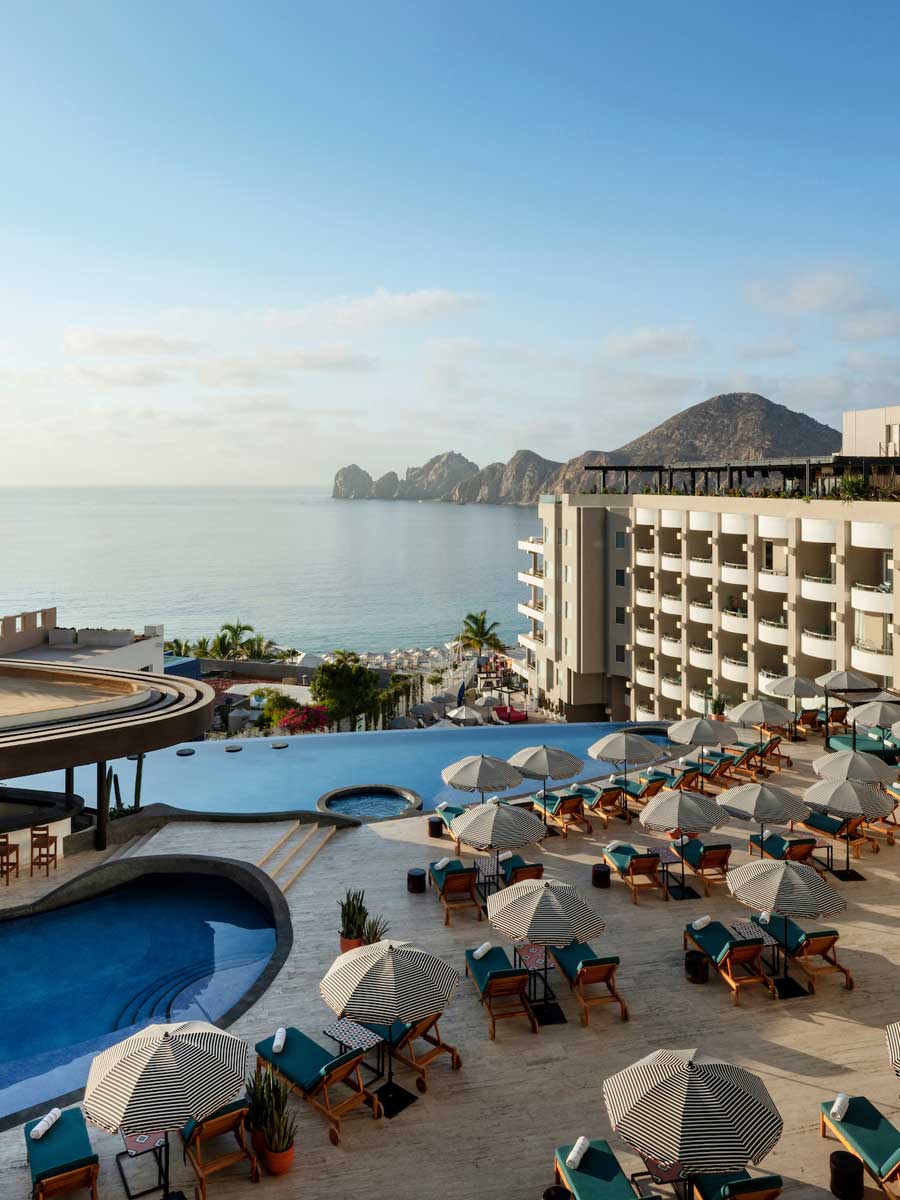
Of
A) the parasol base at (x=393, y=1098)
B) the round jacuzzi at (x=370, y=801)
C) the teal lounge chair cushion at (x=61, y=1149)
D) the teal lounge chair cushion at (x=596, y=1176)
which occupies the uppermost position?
the teal lounge chair cushion at (x=61, y=1149)

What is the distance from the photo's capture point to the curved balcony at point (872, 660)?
1235 inches

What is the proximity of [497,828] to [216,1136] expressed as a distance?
25.1 feet

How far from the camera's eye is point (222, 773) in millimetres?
27219

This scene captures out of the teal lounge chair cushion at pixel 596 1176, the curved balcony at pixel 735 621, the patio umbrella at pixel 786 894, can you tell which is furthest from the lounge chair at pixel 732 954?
the curved balcony at pixel 735 621

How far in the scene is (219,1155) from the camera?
9.62 m

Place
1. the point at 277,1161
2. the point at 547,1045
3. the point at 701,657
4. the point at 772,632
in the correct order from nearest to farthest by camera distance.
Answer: the point at 277,1161 → the point at 547,1045 → the point at 772,632 → the point at 701,657

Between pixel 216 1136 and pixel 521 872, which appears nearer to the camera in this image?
pixel 216 1136

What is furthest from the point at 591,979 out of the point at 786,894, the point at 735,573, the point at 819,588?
the point at 735,573

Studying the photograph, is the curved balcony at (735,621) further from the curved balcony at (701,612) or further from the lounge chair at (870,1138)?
the lounge chair at (870,1138)

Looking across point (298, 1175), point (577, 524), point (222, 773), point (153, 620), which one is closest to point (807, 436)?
point (153, 620)

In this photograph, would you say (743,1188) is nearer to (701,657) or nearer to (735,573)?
(735,573)

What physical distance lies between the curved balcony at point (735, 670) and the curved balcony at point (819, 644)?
4.04m

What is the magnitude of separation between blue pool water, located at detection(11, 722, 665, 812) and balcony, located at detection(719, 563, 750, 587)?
10.4 meters

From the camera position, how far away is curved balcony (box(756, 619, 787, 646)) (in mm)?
37609
